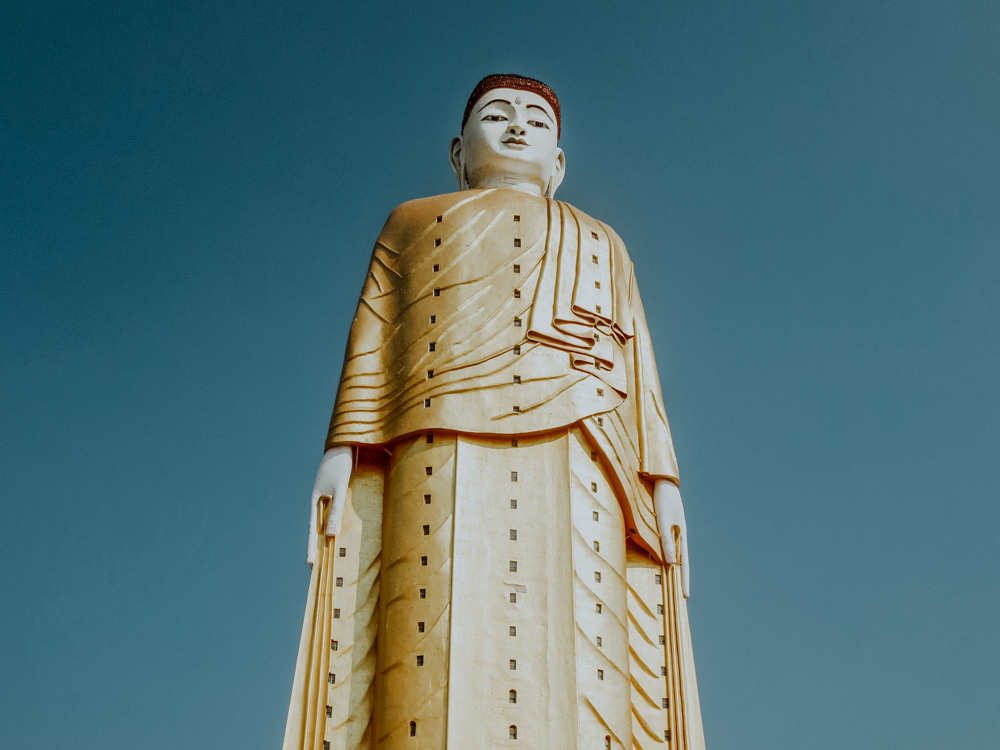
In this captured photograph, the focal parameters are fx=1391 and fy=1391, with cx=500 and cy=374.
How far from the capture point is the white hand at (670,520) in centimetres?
1697

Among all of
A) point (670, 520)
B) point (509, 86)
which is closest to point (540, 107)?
point (509, 86)

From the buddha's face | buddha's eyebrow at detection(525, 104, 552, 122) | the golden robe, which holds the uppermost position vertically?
buddha's eyebrow at detection(525, 104, 552, 122)

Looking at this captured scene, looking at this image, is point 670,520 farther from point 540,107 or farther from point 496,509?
point 540,107

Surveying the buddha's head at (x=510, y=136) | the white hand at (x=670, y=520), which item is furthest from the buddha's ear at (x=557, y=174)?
the white hand at (x=670, y=520)

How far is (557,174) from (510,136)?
1127 millimetres

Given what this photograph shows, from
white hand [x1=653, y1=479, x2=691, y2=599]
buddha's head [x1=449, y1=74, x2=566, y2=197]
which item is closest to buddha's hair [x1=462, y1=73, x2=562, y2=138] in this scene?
buddha's head [x1=449, y1=74, x2=566, y2=197]

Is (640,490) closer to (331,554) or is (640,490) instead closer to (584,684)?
(584,684)

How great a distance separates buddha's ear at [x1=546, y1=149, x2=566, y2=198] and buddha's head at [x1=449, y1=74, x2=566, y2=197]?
3cm

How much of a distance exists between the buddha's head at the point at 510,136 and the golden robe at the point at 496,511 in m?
0.72

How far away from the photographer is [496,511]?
16000mm

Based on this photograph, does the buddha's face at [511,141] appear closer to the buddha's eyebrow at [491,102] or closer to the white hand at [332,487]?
the buddha's eyebrow at [491,102]

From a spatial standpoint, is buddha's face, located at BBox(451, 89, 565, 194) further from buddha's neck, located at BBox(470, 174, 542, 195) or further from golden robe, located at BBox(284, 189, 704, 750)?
golden robe, located at BBox(284, 189, 704, 750)

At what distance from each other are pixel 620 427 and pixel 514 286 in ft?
7.16

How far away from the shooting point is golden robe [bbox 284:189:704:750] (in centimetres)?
1515
